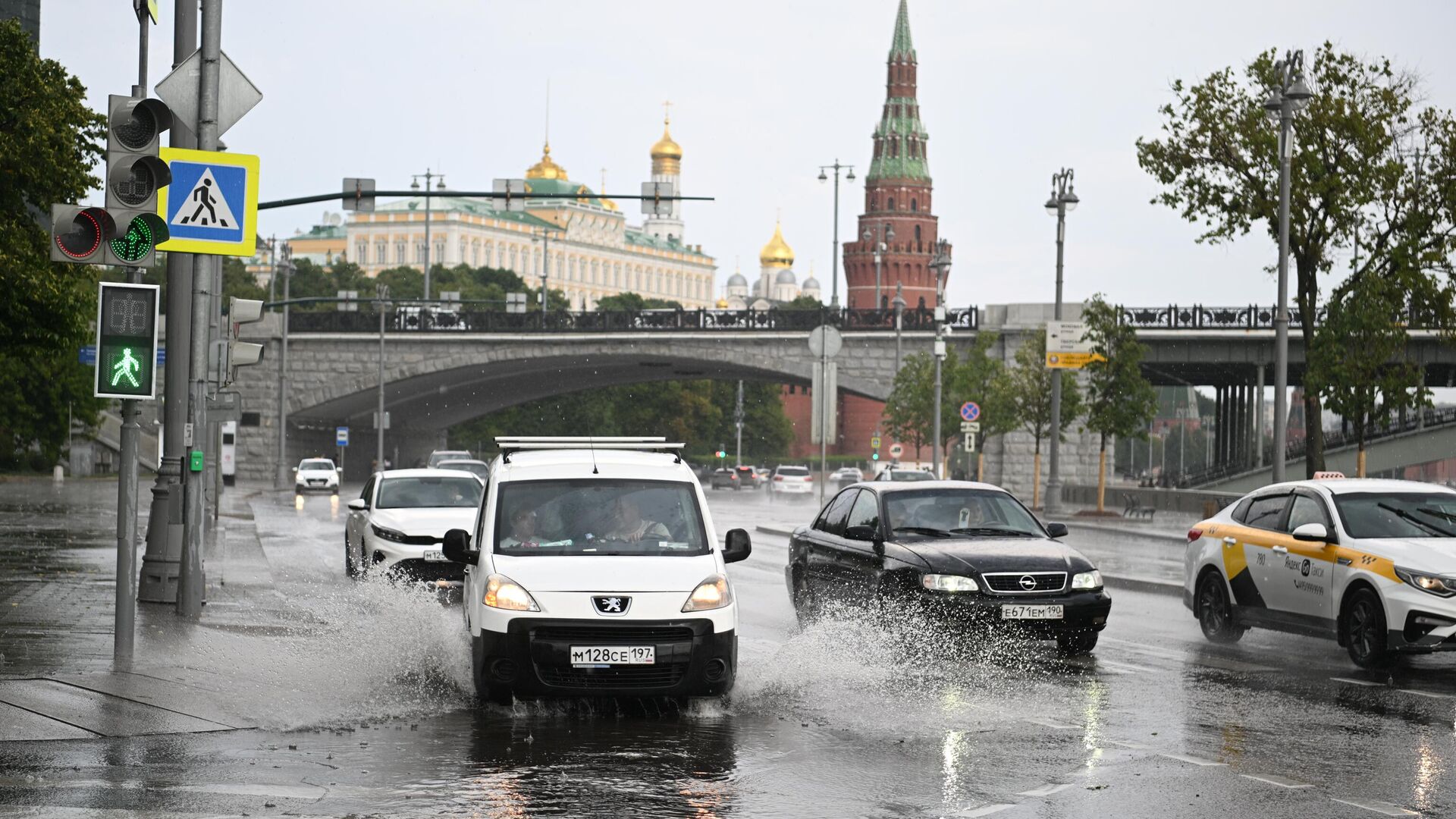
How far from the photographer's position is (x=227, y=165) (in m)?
13.3

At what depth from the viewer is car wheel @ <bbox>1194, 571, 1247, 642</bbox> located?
14.9m

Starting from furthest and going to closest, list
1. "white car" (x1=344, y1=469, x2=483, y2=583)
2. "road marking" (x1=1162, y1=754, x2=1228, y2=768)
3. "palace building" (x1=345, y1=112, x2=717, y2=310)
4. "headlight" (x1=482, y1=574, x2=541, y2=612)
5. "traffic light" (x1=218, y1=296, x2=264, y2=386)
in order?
1. "palace building" (x1=345, y1=112, x2=717, y2=310)
2. "traffic light" (x1=218, y1=296, x2=264, y2=386)
3. "white car" (x1=344, y1=469, x2=483, y2=583)
4. "headlight" (x1=482, y1=574, x2=541, y2=612)
5. "road marking" (x1=1162, y1=754, x2=1228, y2=768)

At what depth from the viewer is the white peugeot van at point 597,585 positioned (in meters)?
9.70

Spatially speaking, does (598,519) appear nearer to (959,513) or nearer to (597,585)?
(597,585)

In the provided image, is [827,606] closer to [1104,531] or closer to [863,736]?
[863,736]

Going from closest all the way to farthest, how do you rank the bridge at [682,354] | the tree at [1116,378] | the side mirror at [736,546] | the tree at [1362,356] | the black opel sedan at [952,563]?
1. the side mirror at [736,546]
2. the black opel sedan at [952,563]
3. the tree at [1362,356]
4. the tree at [1116,378]
5. the bridge at [682,354]

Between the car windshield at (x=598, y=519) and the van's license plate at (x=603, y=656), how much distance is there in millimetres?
878

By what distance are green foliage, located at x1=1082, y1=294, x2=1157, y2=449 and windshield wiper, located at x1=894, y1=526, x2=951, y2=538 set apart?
3311 centimetres

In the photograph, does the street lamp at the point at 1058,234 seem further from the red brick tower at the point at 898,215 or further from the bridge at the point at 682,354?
the red brick tower at the point at 898,215

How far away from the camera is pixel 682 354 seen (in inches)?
2849

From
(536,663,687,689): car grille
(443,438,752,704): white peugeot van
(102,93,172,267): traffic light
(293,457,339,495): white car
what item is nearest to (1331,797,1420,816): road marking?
(443,438,752,704): white peugeot van

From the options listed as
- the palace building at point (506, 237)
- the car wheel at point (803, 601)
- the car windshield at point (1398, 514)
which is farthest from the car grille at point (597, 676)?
the palace building at point (506, 237)

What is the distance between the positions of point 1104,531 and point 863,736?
29.9 meters

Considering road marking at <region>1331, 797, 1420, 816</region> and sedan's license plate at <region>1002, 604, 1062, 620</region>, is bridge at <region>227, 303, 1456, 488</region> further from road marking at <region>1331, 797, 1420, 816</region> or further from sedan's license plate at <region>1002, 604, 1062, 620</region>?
road marking at <region>1331, 797, 1420, 816</region>
